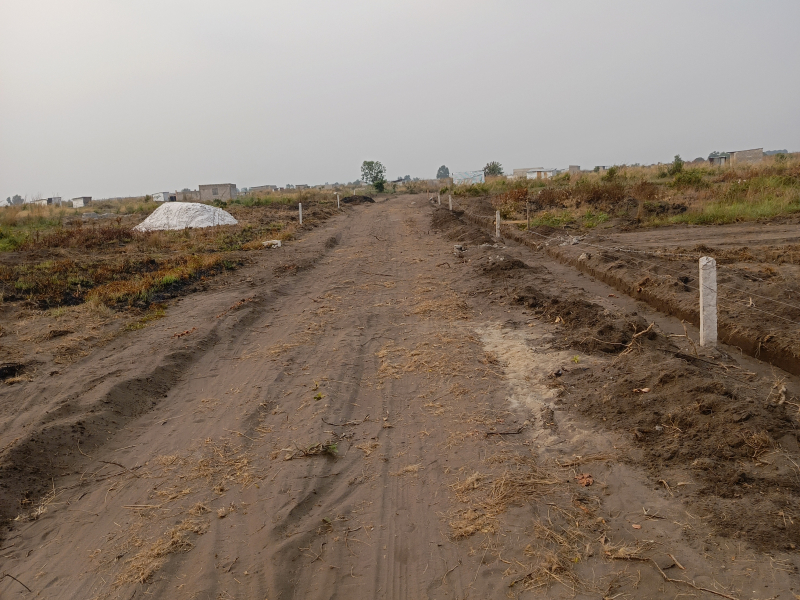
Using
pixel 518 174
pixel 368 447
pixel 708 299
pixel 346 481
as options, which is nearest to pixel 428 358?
pixel 368 447

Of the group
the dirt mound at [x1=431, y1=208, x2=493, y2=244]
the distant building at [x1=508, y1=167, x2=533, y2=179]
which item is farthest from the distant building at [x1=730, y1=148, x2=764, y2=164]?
the dirt mound at [x1=431, y1=208, x2=493, y2=244]

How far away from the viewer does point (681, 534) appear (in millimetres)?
3359

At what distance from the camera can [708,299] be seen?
624 centimetres

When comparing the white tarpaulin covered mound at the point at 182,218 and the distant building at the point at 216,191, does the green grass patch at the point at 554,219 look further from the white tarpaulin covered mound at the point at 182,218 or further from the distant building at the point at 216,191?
the distant building at the point at 216,191

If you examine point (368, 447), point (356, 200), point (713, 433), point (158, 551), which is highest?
point (356, 200)

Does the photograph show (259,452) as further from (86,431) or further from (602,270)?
(602,270)

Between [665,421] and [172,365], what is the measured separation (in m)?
5.84

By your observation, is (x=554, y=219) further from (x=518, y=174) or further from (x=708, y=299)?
(x=518, y=174)

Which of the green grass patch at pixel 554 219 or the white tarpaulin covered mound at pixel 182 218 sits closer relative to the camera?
the green grass patch at pixel 554 219

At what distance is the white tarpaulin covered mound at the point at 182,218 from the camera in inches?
942

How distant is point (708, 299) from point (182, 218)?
2301cm

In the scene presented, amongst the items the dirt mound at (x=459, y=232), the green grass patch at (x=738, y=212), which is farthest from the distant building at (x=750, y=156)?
the dirt mound at (x=459, y=232)

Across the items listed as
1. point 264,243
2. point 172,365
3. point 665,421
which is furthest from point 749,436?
point 264,243

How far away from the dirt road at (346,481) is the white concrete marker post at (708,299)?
1.24 meters
